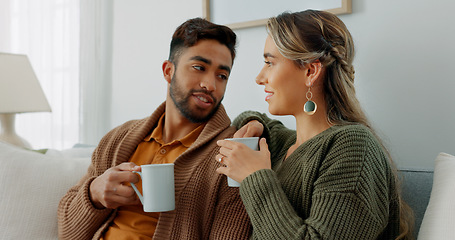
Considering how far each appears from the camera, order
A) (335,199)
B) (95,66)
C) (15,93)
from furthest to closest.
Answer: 1. (95,66)
2. (15,93)
3. (335,199)

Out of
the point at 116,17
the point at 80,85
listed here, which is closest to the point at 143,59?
the point at 116,17

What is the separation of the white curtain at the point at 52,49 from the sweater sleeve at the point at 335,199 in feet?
5.86

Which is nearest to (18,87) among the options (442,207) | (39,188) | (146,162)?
(39,188)

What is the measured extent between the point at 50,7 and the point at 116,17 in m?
0.47

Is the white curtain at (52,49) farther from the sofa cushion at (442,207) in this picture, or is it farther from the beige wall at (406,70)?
the sofa cushion at (442,207)

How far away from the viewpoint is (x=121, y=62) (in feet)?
7.72

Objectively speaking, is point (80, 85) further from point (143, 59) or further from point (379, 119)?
point (379, 119)

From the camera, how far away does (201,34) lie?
1.44 meters

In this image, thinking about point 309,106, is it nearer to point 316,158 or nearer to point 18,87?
point 316,158

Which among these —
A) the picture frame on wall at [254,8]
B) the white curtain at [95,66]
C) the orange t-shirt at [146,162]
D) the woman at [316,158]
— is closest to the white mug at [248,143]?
the woman at [316,158]

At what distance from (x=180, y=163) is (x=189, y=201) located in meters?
0.13

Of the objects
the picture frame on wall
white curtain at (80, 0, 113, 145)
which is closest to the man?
the picture frame on wall

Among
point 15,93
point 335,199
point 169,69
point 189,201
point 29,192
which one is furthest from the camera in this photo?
point 15,93

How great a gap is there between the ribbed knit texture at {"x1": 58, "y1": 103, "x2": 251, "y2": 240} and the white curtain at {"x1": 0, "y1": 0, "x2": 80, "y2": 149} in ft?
3.87
